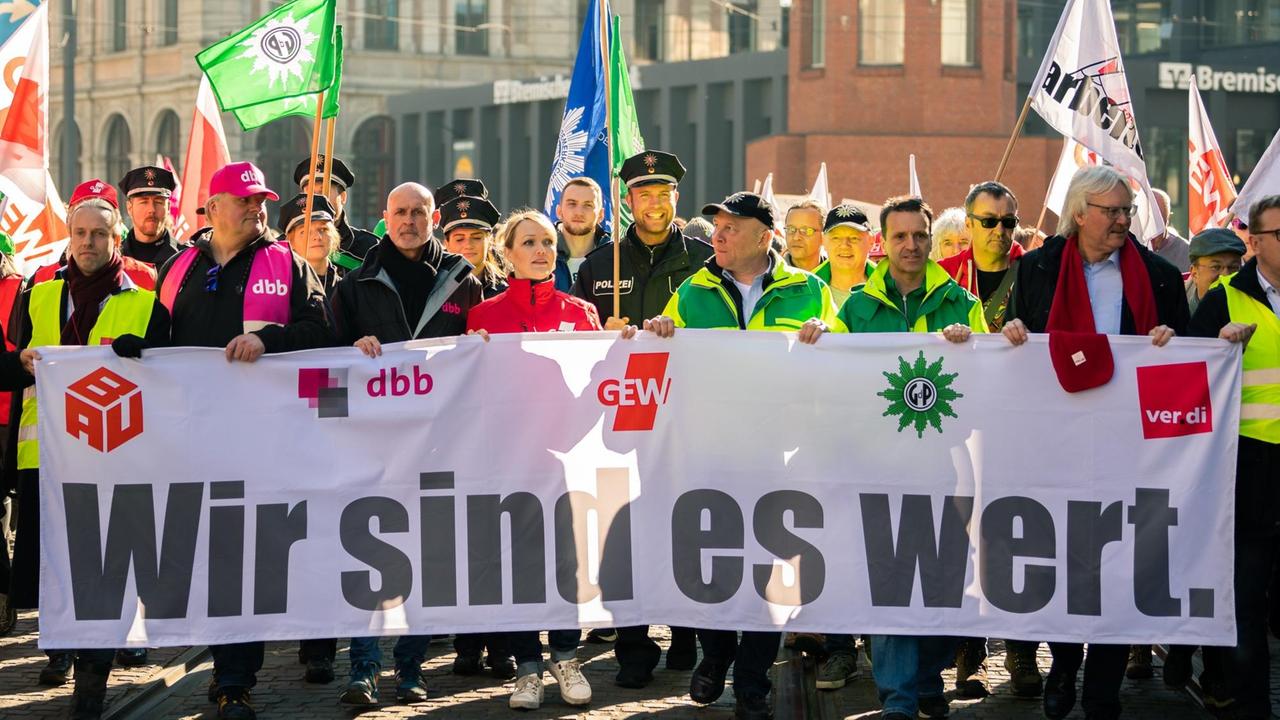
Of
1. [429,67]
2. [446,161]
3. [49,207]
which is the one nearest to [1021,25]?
[446,161]

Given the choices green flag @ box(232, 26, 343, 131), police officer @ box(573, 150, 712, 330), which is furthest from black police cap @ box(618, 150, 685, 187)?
green flag @ box(232, 26, 343, 131)

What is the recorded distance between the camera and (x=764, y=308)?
7312 mm

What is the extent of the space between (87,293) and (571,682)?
102 inches

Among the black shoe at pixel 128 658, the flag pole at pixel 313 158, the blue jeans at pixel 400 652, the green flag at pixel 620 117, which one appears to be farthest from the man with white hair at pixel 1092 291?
the black shoe at pixel 128 658

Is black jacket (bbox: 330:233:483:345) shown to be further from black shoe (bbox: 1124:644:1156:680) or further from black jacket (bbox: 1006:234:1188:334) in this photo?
black shoe (bbox: 1124:644:1156:680)

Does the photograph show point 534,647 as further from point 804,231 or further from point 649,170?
point 804,231

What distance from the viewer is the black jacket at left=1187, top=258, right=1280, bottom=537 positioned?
6.83m

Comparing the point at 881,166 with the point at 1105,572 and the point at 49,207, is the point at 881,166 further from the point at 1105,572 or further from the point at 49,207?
the point at 1105,572

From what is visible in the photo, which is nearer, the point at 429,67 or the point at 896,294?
the point at 896,294

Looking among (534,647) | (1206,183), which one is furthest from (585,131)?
(1206,183)

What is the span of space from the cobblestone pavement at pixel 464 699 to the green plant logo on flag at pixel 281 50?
9.55 ft

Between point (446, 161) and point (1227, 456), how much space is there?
53461 millimetres

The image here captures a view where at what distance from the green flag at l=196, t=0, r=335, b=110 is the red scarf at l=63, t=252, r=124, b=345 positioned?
1633 millimetres

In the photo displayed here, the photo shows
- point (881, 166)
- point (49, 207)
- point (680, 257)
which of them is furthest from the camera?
point (881, 166)
